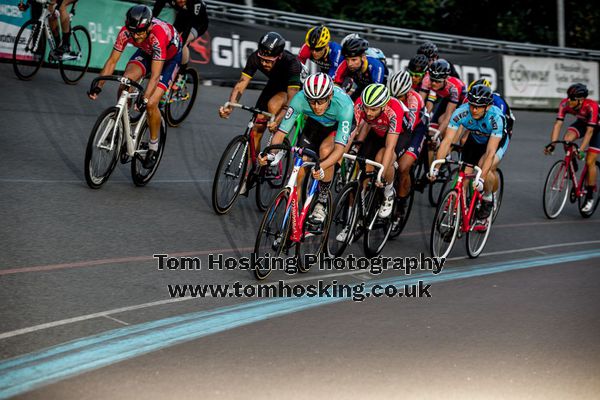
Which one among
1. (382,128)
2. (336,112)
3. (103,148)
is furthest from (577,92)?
(103,148)

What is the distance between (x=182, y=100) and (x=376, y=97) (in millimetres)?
5036

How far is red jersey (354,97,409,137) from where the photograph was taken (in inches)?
322

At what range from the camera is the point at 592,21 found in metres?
35.6

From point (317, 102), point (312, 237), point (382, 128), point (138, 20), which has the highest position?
point (138, 20)

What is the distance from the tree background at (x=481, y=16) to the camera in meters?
30.9

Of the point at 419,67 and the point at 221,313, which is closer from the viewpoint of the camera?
the point at 221,313

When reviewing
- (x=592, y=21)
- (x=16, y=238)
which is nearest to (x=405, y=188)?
(x=16, y=238)

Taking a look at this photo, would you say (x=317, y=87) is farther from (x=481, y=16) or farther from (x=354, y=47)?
(x=481, y=16)

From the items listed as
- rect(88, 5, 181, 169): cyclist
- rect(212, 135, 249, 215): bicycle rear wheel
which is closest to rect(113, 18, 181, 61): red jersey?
rect(88, 5, 181, 169): cyclist

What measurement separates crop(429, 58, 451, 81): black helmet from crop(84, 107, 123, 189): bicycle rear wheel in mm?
4441

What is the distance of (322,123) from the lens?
7.91m

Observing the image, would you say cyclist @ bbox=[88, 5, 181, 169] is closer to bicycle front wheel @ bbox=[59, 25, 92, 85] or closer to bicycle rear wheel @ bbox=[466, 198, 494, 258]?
bicycle rear wheel @ bbox=[466, 198, 494, 258]

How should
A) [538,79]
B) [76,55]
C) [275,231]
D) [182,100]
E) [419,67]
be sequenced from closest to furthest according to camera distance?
[275,231] → [419,67] → [182,100] → [76,55] → [538,79]

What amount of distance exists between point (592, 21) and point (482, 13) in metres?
5.16
